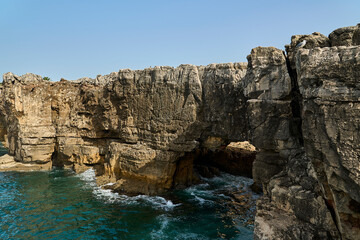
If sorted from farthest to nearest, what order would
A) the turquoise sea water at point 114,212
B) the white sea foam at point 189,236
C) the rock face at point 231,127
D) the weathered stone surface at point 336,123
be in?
the turquoise sea water at point 114,212 → the white sea foam at point 189,236 → the rock face at point 231,127 → the weathered stone surface at point 336,123

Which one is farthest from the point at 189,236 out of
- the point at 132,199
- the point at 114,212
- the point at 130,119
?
the point at 130,119

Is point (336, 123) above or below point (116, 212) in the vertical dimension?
above

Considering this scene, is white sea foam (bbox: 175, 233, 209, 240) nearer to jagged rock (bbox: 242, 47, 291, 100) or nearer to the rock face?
the rock face

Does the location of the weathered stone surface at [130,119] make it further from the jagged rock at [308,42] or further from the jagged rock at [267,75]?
the jagged rock at [308,42]

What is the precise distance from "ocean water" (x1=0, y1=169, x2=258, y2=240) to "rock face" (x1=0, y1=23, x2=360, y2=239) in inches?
80.3

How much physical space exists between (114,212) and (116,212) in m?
0.15

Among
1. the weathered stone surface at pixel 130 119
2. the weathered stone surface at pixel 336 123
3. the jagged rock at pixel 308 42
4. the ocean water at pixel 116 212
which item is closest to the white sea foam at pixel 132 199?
the ocean water at pixel 116 212

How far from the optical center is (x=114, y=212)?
16.9 metres

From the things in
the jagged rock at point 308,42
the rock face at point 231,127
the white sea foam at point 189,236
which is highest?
the jagged rock at point 308,42

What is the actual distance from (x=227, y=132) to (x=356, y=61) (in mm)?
10812

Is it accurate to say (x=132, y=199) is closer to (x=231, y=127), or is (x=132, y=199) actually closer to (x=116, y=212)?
(x=116, y=212)

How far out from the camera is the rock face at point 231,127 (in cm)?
790

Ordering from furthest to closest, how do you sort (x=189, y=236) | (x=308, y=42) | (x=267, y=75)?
1. (x=189, y=236)
2. (x=267, y=75)
3. (x=308, y=42)

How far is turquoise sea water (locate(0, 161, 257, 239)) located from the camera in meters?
14.5
